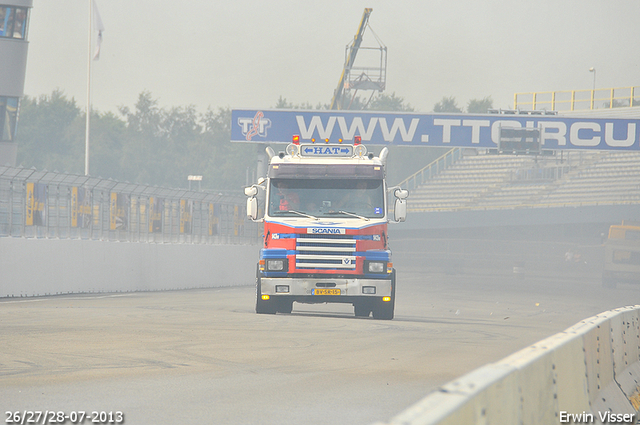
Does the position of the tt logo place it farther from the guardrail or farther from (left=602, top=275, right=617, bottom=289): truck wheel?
the guardrail

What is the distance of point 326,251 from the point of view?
15.9m

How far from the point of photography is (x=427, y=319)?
1866 cm

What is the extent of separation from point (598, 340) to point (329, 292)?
8.47m

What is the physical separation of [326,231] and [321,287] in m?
0.98

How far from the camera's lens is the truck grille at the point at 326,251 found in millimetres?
15852

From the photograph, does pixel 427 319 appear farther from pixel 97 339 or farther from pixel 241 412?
pixel 241 412

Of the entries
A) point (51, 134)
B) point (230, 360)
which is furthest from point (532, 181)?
point (51, 134)

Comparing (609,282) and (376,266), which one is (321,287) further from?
(609,282)

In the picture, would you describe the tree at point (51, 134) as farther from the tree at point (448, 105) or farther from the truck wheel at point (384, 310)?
the truck wheel at point (384, 310)

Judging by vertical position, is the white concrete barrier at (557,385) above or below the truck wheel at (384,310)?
above

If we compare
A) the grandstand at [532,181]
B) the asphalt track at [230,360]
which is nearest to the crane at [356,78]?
the grandstand at [532,181]

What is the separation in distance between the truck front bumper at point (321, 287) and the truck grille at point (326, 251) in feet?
0.83

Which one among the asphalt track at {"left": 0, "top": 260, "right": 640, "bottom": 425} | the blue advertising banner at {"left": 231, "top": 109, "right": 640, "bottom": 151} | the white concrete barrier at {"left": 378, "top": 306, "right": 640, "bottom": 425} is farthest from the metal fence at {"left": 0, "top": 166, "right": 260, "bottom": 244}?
the white concrete barrier at {"left": 378, "top": 306, "right": 640, "bottom": 425}

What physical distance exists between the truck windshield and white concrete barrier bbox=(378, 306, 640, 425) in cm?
674
